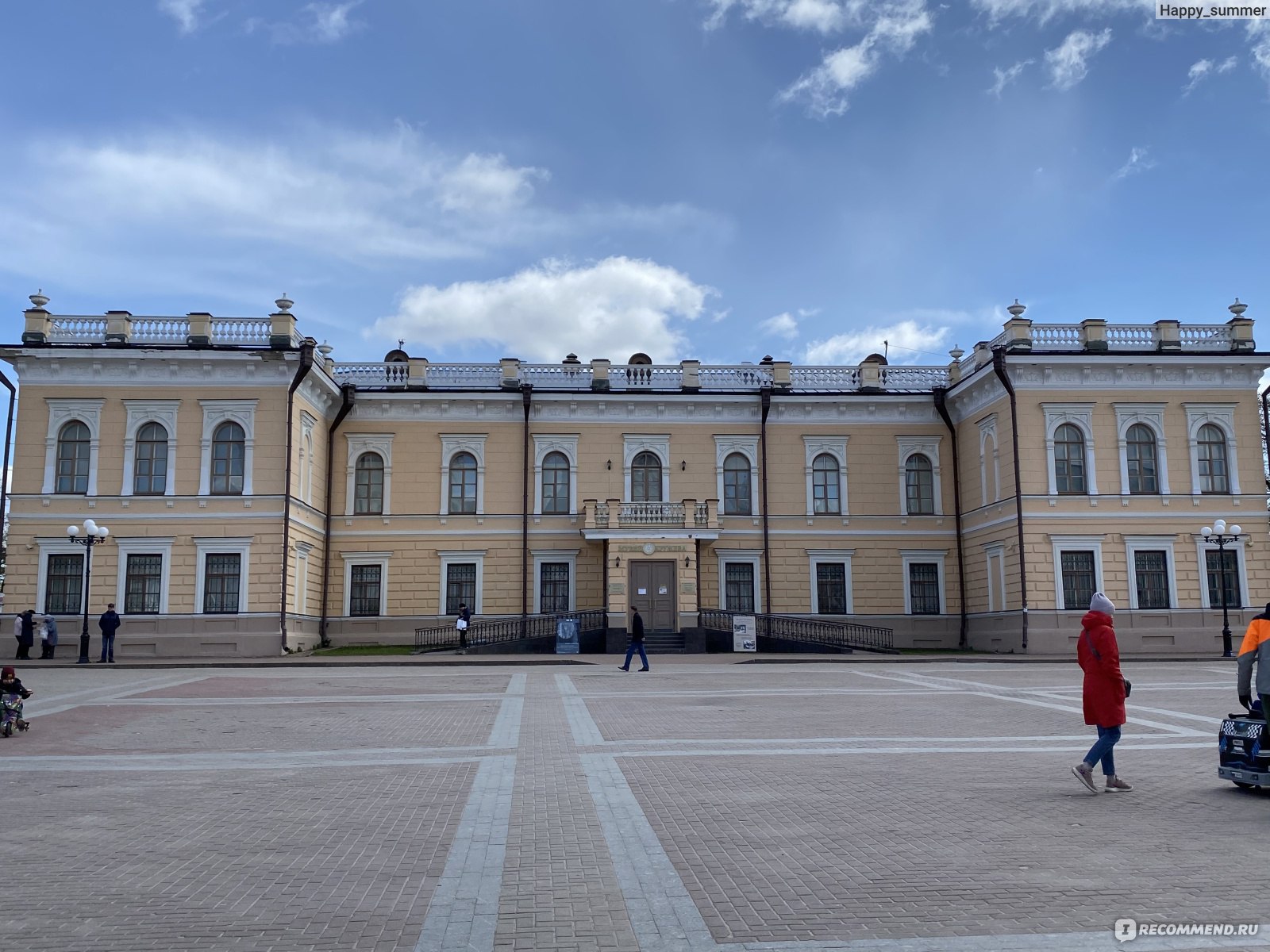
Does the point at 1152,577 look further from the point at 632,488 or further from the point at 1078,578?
the point at 632,488

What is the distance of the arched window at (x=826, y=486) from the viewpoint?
1467 inches

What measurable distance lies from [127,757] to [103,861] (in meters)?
4.75

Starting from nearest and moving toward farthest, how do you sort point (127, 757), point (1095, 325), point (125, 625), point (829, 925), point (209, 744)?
point (829, 925) → point (127, 757) → point (209, 744) → point (125, 625) → point (1095, 325)

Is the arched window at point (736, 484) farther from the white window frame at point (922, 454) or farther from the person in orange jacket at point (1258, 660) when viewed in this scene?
the person in orange jacket at point (1258, 660)

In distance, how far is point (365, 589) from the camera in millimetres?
35594

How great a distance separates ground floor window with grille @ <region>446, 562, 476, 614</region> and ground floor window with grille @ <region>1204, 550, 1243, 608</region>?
23210 millimetres

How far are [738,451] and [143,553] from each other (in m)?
19.5

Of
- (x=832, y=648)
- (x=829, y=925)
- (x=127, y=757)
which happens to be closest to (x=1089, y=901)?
(x=829, y=925)

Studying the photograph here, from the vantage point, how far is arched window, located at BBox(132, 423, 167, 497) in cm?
3180

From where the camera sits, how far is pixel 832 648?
32.7 m

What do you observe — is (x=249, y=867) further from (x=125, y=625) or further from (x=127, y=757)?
(x=125, y=625)

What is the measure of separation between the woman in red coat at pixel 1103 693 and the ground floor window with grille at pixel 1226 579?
26.5 metres

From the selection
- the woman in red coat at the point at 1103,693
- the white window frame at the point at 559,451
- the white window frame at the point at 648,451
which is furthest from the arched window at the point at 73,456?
the woman in red coat at the point at 1103,693

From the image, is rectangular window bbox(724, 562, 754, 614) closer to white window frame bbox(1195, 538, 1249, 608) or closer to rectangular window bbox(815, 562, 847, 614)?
rectangular window bbox(815, 562, 847, 614)
